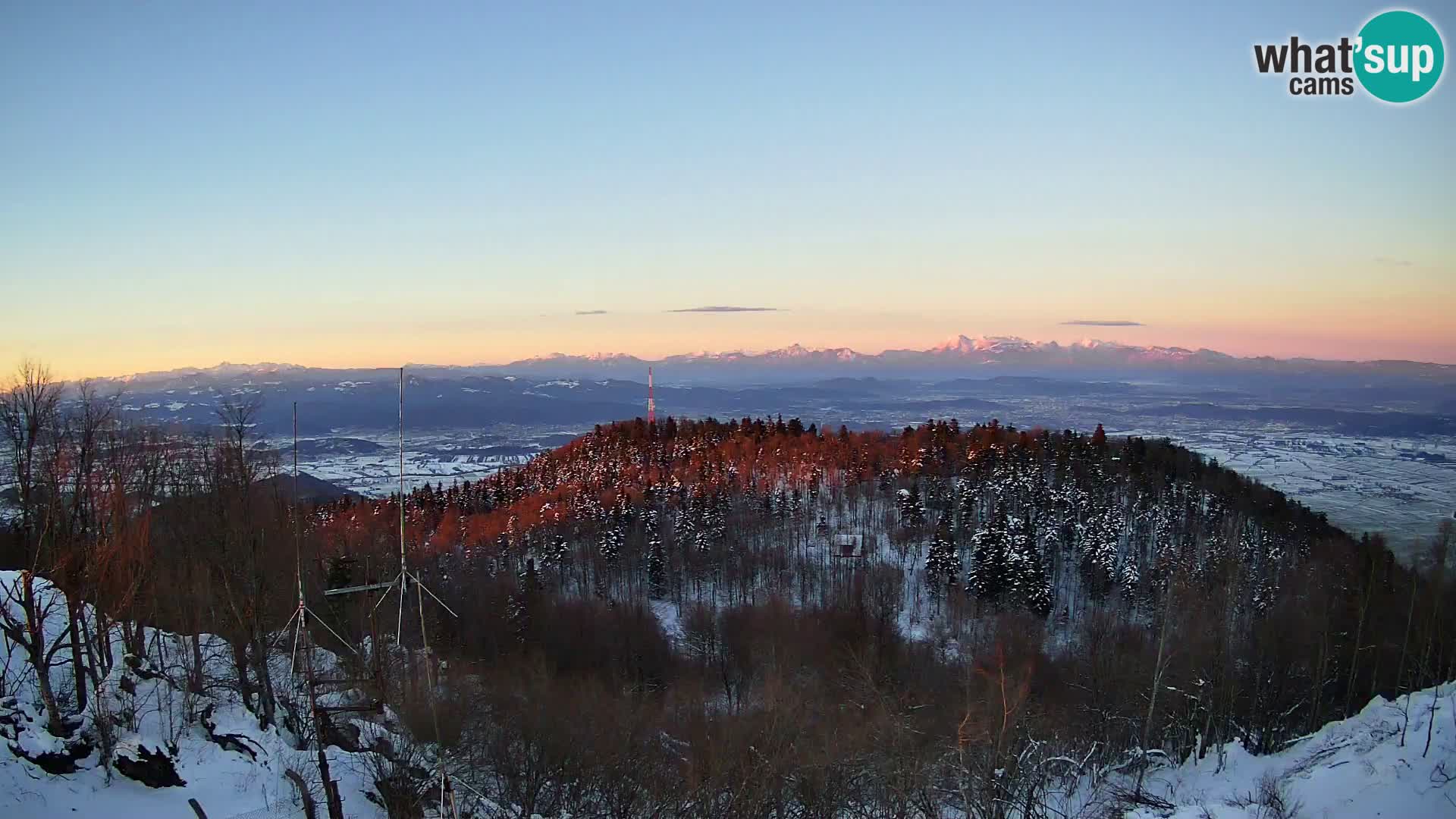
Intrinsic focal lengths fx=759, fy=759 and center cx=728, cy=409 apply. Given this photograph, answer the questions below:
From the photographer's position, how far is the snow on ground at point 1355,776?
53.3 ft

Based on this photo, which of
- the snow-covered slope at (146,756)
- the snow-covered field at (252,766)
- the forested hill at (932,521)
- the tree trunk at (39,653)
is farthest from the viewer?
the forested hill at (932,521)

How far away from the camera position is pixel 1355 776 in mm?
17875

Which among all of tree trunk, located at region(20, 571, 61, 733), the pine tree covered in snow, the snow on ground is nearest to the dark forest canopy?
tree trunk, located at region(20, 571, 61, 733)

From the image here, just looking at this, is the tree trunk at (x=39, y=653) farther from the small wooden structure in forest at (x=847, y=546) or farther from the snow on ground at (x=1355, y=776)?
the small wooden structure in forest at (x=847, y=546)

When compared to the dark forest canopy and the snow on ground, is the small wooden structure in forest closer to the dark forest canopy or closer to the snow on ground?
the dark forest canopy

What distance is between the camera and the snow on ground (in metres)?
16.2

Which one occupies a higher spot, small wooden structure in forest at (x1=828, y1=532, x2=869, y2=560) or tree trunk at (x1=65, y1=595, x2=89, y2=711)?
tree trunk at (x1=65, y1=595, x2=89, y2=711)

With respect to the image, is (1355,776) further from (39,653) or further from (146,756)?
(39,653)

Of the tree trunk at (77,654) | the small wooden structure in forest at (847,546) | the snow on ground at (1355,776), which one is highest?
the tree trunk at (77,654)

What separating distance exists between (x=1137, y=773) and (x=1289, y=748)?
4.64 meters

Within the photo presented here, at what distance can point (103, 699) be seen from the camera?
1708 centimetres

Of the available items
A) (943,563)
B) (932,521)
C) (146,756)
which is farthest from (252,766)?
(932,521)

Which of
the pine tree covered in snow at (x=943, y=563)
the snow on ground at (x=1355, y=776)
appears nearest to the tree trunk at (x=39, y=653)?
the snow on ground at (x=1355, y=776)

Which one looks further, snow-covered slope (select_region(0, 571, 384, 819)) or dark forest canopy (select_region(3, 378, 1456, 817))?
dark forest canopy (select_region(3, 378, 1456, 817))
